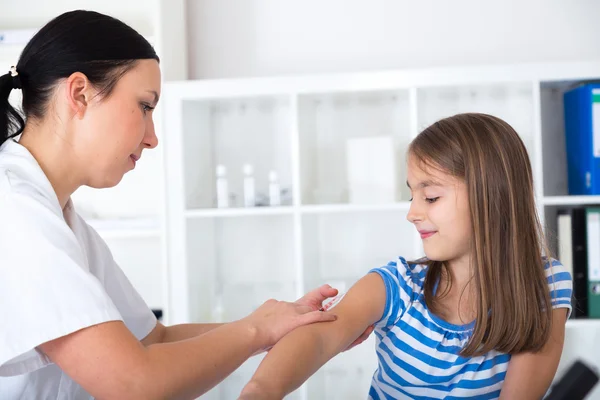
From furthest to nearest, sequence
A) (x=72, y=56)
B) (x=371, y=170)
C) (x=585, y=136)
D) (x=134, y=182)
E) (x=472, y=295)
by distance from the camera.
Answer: (x=134, y=182) < (x=371, y=170) < (x=585, y=136) < (x=472, y=295) < (x=72, y=56)

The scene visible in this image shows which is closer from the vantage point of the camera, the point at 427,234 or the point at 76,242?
the point at 76,242

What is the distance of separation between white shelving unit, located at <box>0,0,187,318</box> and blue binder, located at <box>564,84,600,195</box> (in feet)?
4.83

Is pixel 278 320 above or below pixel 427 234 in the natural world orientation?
below

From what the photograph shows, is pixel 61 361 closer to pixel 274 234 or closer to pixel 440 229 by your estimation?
pixel 440 229

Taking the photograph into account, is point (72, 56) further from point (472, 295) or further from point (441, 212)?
point (472, 295)

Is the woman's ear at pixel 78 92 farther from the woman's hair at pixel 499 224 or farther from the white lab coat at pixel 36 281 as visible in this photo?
the woman's hair at pixel 499 224

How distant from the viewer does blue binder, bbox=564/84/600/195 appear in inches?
88.4

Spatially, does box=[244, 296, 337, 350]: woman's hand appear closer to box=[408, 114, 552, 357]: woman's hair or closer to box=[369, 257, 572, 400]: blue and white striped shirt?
box=[369, 257, 572, 400]: blue and white striped shirt

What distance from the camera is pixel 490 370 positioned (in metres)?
1.29

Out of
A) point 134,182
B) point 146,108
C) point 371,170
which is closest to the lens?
point 146,108

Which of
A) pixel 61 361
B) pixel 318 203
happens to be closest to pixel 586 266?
pixel 318 203

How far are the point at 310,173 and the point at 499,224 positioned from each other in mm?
1206

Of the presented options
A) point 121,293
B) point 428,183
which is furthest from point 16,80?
point 428,183

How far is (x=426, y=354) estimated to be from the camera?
131 centimetres
